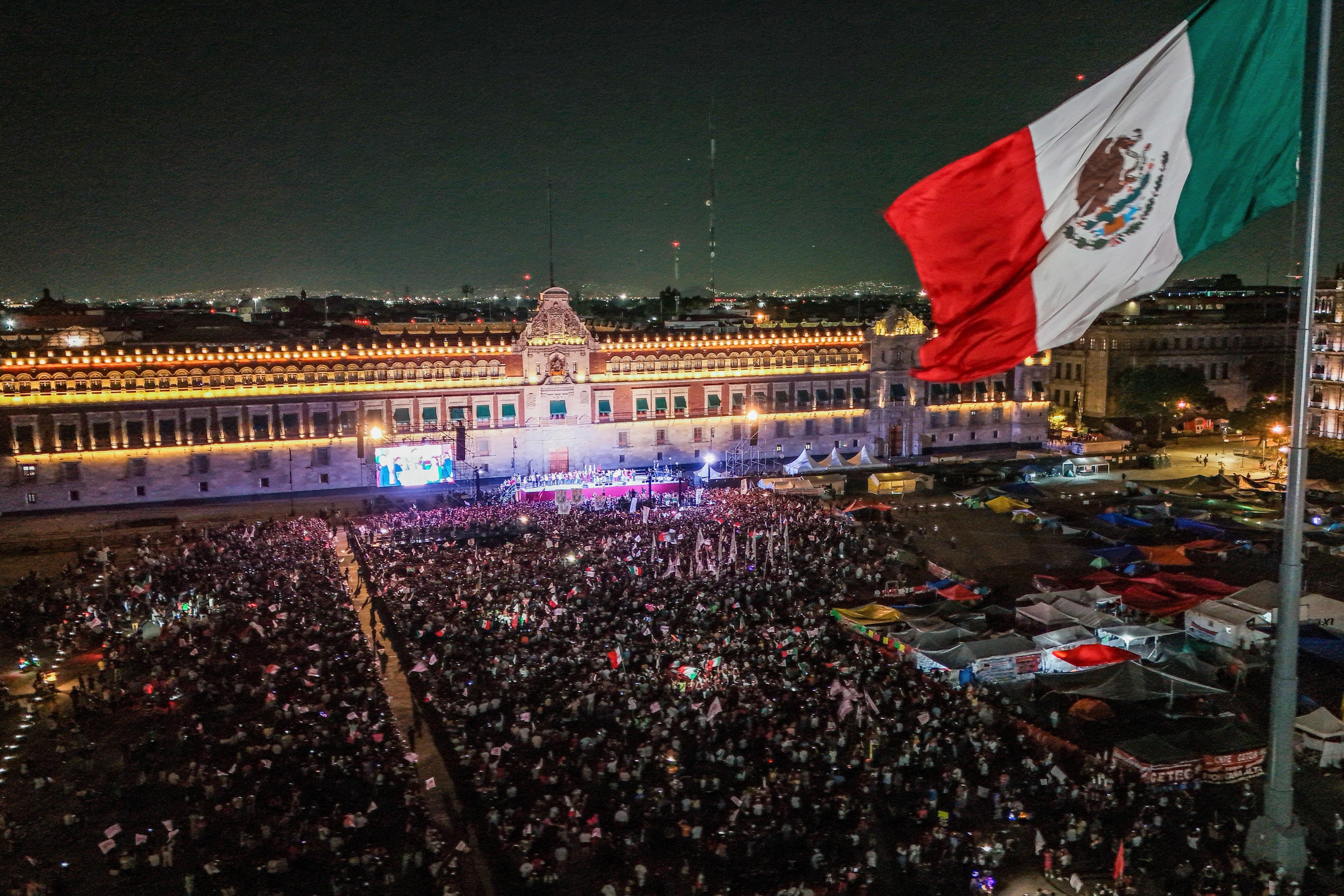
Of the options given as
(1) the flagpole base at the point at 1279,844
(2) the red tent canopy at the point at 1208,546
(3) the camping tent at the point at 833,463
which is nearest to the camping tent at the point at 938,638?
(1) the flagpole base at the point at 1279,844

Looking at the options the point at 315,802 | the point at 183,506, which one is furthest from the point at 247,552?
the point at 315,802

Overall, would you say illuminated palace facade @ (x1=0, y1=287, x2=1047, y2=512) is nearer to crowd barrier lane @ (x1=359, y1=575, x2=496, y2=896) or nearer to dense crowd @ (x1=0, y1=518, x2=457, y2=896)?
dense crowd @ (x1=0, y1=518, x2=457, y2=896)

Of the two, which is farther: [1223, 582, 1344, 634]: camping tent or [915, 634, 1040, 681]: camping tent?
[1223, 582, 1344, 634]: camping tent

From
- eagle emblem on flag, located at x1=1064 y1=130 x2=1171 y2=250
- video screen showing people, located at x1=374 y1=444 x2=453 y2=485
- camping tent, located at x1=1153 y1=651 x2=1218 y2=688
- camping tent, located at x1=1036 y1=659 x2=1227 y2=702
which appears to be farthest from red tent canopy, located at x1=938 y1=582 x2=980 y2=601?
video screen showing people, located at x1=374 y1=444 x2=453 y2=485

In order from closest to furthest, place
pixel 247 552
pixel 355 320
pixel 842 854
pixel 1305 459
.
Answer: pixel 1305 459
pixel 842 854
pixel 247 552
pixel 355 320

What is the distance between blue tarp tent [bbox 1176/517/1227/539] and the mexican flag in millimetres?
33998

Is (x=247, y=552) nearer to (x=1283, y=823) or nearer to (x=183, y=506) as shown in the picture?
(x=183, y=506)

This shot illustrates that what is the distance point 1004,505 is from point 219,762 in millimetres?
34921

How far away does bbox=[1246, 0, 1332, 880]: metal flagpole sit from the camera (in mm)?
8023

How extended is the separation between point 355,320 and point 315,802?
76.1 metres

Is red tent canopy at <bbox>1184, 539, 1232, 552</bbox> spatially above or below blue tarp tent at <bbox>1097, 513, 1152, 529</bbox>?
below

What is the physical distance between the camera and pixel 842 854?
602 inches

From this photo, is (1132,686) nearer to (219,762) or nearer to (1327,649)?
(1327,649)

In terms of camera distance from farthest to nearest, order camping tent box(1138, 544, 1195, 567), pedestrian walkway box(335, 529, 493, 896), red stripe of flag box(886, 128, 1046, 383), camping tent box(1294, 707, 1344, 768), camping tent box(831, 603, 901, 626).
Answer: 1. camping tent box(1138, 544, 1195, 567)
2. camping tent box(831, 603, 901, 626)
3. camping tent box(1294, 707, 1344, 768)
4. pedestrian walkway box(335, 529, 493, 896)
5. red stripe of flag box(886, 128, 1046, 383)
